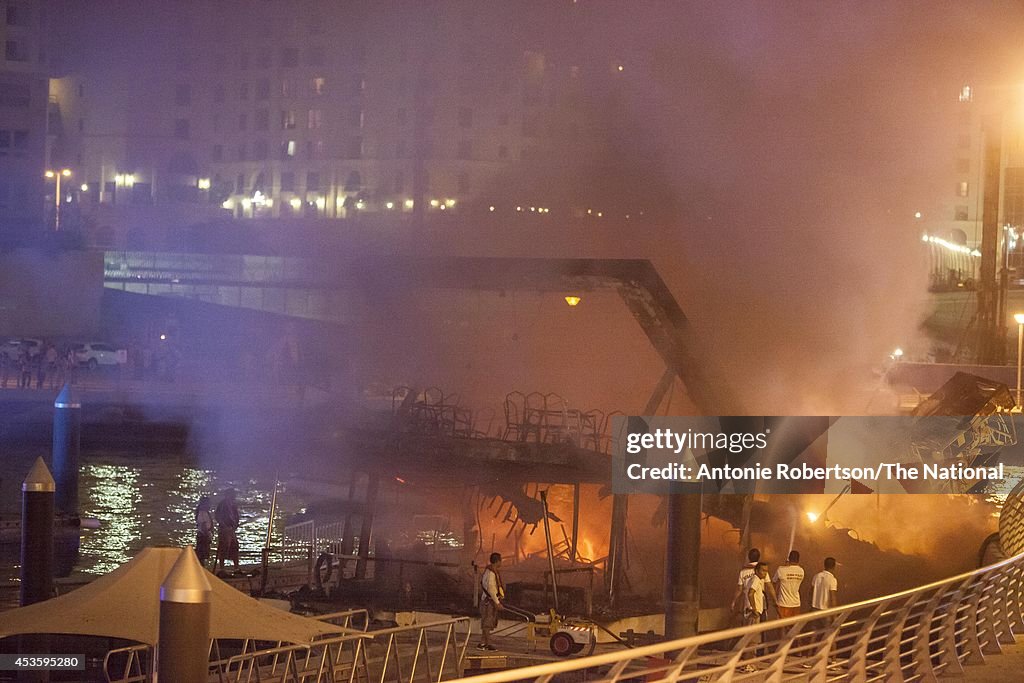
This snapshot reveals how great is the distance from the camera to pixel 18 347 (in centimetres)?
3412

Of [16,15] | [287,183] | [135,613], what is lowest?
[135,613]

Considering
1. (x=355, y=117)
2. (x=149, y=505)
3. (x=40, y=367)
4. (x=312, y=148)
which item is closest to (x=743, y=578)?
(x=149, y=505)

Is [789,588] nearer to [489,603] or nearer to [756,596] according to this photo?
[756,596]

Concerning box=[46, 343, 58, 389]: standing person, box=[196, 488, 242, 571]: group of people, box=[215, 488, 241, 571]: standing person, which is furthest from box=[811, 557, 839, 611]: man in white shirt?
box=[46, 343, 58, 389]: standing person

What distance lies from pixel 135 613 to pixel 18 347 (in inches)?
1145

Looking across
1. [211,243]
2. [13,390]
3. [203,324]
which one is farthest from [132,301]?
[13,390]

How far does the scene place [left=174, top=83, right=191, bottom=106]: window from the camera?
59000 millimetres

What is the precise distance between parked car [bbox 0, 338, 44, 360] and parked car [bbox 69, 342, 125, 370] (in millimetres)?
946

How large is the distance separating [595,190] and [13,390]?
779 inches

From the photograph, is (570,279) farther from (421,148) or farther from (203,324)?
(421,148)

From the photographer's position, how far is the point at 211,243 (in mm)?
46969

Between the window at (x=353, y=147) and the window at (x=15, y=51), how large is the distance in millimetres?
14615

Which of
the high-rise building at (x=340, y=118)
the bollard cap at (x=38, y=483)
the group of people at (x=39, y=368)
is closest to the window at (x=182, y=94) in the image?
the high-rise building at (x=340, y=118)

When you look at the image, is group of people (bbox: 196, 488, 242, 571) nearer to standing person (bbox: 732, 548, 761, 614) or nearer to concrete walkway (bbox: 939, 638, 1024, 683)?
standing person (bbox: 732, 548, 761, 614)
